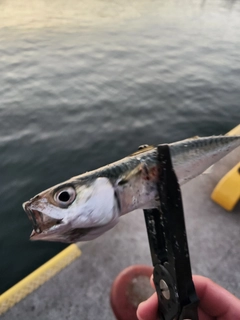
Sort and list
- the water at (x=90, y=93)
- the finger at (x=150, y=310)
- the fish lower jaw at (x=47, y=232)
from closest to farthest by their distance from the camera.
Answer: the fish lower jaw at (x=47, y=232), the finger at (x=150, y=310), the water at (x=90, y=93)

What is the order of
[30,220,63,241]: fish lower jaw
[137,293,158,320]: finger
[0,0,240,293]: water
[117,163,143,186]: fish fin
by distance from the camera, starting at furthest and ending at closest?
[0,0,240,293]: water → [137,293,158,320]: finger → [117,163,143,186]: fish fin → [30,220,63,241]: fish lower jaw

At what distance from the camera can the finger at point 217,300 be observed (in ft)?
7.12

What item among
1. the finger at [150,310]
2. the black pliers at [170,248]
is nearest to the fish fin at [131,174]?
the black pliers at [170,248]

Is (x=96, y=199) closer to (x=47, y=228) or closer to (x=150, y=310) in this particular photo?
(x=47, y=228)

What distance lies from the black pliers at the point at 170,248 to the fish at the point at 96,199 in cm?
5

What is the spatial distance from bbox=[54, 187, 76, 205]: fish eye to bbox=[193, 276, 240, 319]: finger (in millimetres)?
1220

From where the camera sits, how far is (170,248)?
1.80 metres

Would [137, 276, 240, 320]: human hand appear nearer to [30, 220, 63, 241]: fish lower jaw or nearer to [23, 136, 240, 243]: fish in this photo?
[23, 136, 240, 243]: fish

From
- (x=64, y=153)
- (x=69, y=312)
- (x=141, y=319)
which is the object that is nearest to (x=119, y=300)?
(x=69, y=312)

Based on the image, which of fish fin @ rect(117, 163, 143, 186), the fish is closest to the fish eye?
the fish

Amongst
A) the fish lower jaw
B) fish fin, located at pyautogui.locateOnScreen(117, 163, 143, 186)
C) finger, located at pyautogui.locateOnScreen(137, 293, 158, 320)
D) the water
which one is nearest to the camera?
the fish lower jaw

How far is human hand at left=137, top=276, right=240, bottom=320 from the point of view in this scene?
2145 millimetres

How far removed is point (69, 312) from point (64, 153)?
414 cm

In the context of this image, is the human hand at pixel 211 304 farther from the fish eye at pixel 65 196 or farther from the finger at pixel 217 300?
the fish eye at pixel 65 196
